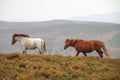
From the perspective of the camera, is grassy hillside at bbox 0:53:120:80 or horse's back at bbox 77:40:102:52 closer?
grassy hillside at bbox 0:53:120:80

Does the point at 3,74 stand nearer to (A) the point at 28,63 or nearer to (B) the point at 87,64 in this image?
(A) the point at 28,63

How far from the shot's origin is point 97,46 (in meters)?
20.3

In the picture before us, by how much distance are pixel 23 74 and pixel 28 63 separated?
6.14 feet

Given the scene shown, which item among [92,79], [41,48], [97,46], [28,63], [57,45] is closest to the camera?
[92,79]

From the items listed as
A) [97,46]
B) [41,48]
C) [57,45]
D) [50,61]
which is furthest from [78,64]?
[57,45]

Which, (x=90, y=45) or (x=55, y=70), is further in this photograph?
(x=90, y=45)

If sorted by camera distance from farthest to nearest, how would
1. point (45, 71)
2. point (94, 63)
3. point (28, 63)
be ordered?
point (94, 63) → point (28, 63) → point (45, 71)

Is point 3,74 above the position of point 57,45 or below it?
above

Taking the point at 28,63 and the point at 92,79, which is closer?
the point at 92,79

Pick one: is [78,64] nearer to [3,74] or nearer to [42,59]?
[42,59]

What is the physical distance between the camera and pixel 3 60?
14.4 m

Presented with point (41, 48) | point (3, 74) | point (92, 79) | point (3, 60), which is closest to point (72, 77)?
point (92, 79)

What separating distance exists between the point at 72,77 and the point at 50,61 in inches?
128

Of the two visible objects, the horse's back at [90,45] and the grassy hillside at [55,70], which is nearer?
the grassy hillside at [55,70]
